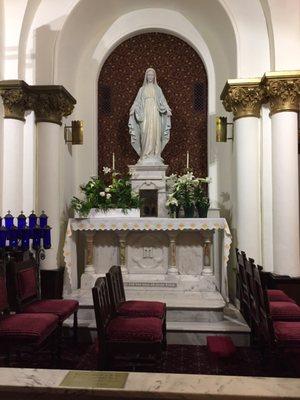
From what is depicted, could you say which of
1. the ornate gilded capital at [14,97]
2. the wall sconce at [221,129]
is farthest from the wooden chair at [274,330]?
the ornate gilded capital at [14,97]

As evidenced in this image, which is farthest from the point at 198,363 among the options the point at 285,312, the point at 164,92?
the point at 164,92

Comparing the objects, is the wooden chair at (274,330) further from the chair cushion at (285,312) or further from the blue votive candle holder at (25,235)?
the blue votive candle holder at (25,235)

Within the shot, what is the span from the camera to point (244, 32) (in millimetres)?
6871

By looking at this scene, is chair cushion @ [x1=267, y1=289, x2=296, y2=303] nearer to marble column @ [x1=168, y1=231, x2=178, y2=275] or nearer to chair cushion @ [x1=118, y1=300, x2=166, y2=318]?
chair cushion @ [x1=118, y1=300, x2=166, y2=318]

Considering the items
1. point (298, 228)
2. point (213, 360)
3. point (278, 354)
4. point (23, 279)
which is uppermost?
point (298, 228)

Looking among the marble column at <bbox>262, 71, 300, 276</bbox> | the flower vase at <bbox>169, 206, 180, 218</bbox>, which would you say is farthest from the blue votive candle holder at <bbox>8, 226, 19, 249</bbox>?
the marble column at <bbox>262, 71, 300, 276</bbox>

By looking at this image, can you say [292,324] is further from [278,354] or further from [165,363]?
Answer: [165,363]

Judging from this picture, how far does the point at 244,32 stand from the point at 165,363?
544 cm

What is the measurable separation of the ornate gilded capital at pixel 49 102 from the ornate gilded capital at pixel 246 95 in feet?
9.20

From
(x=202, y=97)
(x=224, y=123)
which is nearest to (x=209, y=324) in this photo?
(x=224, y=123)

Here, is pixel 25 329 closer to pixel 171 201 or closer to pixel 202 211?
pixel 171 201

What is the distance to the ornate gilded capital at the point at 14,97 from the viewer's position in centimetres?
654

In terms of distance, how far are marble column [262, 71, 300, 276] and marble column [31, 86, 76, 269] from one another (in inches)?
138

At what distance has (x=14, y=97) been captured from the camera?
6.55 metres
